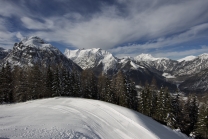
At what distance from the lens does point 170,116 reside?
129 feet

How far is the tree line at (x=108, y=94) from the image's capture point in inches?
1463

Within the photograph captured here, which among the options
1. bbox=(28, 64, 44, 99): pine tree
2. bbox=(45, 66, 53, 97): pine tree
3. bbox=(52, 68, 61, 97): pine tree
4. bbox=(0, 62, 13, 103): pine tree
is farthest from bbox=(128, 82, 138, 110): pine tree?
bbox=(0, 62, 13, 103): pine tree

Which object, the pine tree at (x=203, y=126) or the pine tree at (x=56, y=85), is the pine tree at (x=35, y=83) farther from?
the pine tree at (x=203, y=126)

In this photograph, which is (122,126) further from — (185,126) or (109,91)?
(185,126)

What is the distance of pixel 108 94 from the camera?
153ft

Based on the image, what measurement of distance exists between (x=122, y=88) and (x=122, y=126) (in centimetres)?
3006

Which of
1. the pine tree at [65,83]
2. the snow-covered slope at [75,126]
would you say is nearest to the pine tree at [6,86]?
the pine tree at [65,83]

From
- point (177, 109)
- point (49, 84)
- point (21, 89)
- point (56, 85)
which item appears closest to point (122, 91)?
point (177, 109)

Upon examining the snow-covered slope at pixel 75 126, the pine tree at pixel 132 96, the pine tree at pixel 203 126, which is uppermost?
the snow-covered slope at pixel 75 126

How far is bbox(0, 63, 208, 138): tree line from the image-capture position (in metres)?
37.2

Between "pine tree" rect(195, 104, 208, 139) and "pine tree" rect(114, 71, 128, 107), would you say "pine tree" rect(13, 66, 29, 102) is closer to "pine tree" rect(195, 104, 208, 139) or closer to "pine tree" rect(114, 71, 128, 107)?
"pine tree" rect(114, 71, 128, 107)

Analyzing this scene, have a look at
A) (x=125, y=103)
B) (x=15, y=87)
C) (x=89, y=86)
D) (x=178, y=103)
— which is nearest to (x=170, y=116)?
(x=178, y=103)

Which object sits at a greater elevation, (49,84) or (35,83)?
(35,83)

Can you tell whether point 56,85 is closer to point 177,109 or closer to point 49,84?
point 49,84
